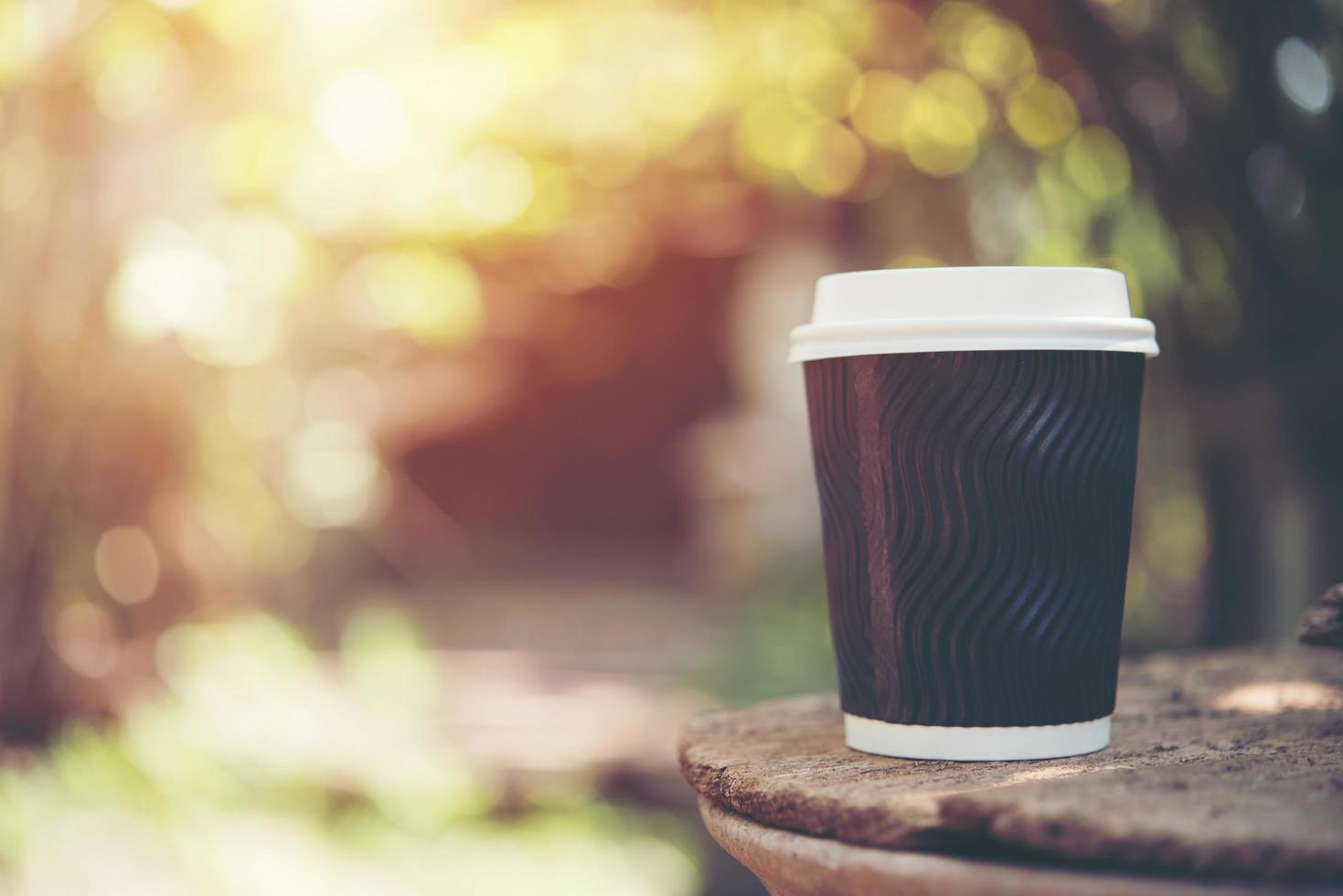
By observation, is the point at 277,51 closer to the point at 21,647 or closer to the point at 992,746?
the point at 21,647

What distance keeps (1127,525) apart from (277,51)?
265 centimetres

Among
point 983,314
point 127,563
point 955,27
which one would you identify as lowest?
point 127,563

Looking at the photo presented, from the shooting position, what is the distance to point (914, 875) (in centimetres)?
64

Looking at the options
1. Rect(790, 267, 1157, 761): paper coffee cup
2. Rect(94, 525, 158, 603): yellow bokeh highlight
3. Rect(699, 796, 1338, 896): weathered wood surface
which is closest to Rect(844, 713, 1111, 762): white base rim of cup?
Rect(790, 267, 1157, 761): paper coffee cup

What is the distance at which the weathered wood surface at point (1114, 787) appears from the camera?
0.58 m

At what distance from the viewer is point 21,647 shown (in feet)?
9.60

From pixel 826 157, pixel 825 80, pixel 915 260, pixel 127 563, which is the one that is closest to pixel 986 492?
pixel 825 80

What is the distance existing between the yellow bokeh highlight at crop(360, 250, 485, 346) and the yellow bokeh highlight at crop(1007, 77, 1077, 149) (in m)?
1.49

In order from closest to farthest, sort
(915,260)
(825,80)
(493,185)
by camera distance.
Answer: (825,80) → (493,185) → (915,260)

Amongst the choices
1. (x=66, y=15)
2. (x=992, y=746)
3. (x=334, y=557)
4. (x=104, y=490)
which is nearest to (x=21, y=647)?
(x=104, y=490)

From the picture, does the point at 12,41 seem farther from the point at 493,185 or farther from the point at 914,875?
the point at 914,875

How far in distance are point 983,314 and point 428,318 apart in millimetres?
2634

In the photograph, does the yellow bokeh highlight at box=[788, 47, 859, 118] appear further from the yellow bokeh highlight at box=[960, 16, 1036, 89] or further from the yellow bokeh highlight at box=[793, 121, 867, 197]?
the yellow bokeh highlight at box=[960, 16, 1036, 89]

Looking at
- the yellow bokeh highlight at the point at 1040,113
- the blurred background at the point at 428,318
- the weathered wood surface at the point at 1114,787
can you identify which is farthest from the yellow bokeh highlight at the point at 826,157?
the weathered wood surface at the point at 1114,787
